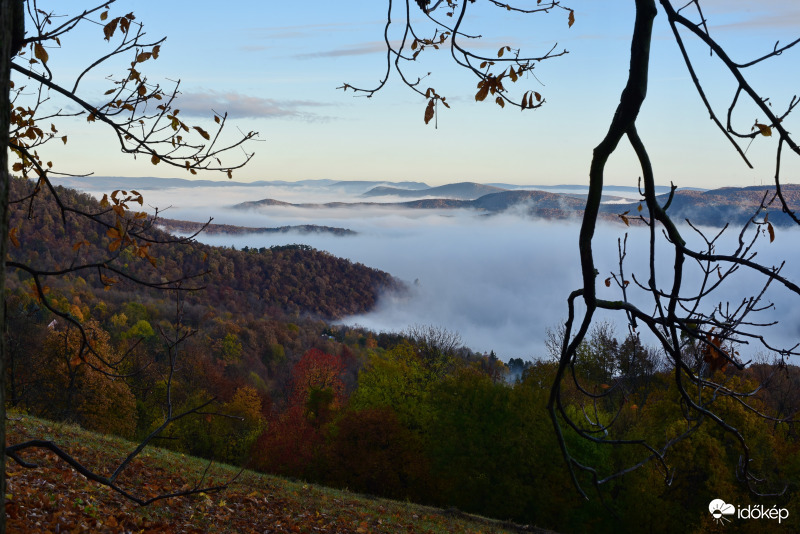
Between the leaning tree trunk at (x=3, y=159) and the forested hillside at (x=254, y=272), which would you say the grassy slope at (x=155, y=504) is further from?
the forested hillside at (x=254, y=272)

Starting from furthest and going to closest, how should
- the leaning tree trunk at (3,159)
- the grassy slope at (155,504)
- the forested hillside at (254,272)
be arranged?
1. the forested hillside at (254,272)
2. the grassy slope at (155,504)
3. the leaning tree trunk at (3,159)

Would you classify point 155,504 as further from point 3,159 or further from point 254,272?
point 254,272

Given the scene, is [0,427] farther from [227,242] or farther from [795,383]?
[227,242]

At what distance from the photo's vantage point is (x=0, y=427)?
246 cm

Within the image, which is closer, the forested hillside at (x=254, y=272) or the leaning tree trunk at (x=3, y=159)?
the leaning tree trunk at (x=3, y=159)

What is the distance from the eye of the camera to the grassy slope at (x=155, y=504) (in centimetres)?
827

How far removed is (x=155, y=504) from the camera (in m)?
10.5

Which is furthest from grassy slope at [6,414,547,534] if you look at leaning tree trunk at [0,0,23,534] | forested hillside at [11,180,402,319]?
forested hillside at [11,180,402,319]

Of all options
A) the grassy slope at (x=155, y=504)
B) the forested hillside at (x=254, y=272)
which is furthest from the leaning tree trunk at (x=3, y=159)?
the forested hillside at (x=254, y=272)

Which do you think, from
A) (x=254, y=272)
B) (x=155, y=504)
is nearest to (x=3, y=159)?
(x=155, y=504)

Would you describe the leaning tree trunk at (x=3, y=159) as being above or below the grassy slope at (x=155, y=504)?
above

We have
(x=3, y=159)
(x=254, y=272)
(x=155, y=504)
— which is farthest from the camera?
(x=254, y=272)

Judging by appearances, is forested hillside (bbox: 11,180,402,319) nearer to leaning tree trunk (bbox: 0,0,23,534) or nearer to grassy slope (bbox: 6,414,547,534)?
grassy slope (bbox: 6,414,547,534)

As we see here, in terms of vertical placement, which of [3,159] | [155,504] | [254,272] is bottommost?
[254,272]
